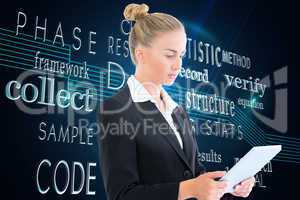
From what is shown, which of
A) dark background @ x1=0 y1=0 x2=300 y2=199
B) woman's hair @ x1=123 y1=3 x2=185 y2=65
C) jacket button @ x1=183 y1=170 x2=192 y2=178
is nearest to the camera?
jacket button @ x1=183 y1=170 x2=192 y2=178

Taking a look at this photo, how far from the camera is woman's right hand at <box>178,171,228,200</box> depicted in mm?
1292

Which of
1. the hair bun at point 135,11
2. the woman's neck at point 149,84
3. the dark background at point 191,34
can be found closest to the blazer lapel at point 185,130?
the woman's neck at point 149,84

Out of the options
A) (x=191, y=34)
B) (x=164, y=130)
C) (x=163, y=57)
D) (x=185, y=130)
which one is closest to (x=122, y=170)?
(x=164, y=130)

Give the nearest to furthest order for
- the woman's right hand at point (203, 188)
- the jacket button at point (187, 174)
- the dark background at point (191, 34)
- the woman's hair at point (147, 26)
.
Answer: the woman's right hand at point (203, 188)
the jacket button at point (187, 174)
the woman's hair at point (147, 26)
the dark background at point (191, 34)

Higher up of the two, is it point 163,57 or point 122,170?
point 163,57

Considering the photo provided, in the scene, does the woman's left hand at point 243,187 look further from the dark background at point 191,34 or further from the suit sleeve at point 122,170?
the dark background at point 191,34

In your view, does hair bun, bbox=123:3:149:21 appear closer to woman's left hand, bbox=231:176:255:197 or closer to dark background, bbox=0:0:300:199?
woman's left hand, bbox=231:176:255:197

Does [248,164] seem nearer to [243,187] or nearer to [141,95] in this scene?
[243,187]

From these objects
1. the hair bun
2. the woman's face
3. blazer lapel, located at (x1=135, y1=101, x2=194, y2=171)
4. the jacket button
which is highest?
the hair bun

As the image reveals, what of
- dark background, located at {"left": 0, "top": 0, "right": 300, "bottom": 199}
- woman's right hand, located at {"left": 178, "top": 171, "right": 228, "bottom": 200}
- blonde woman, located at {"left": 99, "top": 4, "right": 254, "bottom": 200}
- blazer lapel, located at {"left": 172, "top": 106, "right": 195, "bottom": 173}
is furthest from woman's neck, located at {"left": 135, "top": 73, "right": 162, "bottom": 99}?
dark background, located at {"left": 0, "top": 0, "right": 300, "bottom": 199}

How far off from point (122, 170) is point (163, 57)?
492 mm

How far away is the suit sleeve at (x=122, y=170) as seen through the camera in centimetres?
132

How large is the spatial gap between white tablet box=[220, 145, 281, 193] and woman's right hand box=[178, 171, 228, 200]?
47 mm

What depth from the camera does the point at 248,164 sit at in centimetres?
138
